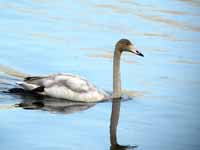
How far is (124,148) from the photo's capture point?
13156mm

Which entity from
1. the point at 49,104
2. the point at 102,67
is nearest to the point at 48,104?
the point at 49,104

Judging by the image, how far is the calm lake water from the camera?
13633 millimetres

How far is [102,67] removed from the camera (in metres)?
18.2

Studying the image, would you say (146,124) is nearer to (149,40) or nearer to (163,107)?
(163,107)

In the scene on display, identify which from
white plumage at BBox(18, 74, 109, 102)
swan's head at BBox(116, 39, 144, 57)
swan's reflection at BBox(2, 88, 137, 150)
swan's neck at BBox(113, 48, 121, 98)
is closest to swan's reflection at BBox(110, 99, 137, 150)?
swan's reflection at BBox(2, 88, 137, 150)

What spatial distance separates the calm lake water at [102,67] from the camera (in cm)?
1363

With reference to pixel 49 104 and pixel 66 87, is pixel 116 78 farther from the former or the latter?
pixel 49 104

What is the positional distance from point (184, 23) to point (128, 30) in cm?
199

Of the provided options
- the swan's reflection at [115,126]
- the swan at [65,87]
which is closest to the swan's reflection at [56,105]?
the swan's reflection at [115,126]

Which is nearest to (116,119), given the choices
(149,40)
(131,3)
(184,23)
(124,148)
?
(124,148)

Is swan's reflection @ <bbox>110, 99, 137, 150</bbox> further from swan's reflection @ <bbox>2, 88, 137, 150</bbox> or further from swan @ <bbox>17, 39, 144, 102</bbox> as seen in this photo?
swan @ <bbox>17, 39, 144, 102</bbox>

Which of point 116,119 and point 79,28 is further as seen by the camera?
point 79,28

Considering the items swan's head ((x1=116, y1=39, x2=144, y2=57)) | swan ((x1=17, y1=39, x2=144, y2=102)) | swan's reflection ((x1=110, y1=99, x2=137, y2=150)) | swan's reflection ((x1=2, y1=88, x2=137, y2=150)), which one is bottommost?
swan's reflection ((x1=110, y1=99, x2=137, y2=150))

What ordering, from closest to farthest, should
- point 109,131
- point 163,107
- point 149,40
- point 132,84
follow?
point 109,131
point 163,107
point 132,84
point 149,40
